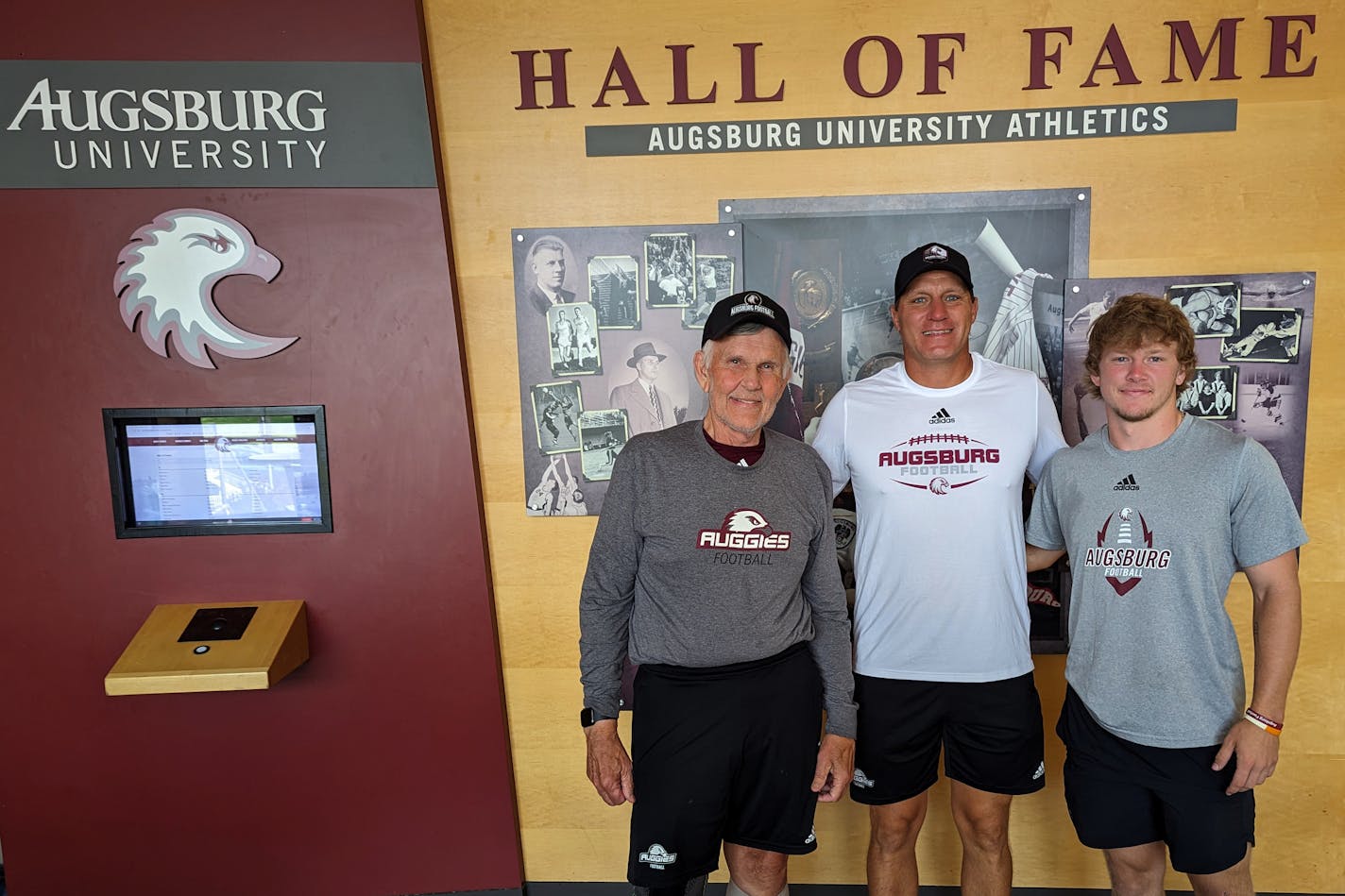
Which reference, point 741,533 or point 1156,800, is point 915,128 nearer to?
point 741,533

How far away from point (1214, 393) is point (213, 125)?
2955 mm

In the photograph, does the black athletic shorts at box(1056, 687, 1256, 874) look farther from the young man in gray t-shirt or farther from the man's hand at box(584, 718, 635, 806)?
the man's hand at box(584, 718, 635, 806)

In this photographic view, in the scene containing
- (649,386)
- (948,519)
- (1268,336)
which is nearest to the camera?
(948,519)

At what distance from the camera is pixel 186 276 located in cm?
220

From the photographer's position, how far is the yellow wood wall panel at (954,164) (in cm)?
217

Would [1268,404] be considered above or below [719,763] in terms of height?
above

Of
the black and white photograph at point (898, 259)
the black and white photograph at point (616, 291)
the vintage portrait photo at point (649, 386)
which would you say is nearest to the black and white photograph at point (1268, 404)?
the black and white photograph at point (898, 259)

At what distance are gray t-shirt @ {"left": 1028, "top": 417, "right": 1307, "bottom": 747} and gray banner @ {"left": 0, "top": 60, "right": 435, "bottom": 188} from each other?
1.96 metres

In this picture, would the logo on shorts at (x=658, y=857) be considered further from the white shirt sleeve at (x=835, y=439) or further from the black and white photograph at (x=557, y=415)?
the black and white photograph at (x=557, y=415)

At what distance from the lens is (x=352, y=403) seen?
227cm

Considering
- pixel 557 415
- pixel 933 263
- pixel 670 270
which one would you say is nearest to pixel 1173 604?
pixel 933 263

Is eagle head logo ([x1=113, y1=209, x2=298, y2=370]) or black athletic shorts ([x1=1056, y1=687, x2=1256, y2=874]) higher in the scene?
eagle head logo ([x1=113, y1=209, x2=298, y2=370])

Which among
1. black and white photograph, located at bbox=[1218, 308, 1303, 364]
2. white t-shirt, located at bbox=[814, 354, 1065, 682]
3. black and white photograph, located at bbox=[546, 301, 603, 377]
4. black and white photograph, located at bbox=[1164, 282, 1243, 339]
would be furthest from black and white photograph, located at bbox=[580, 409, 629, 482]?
black and white photograph, located at bbox=[1218, 308, 1303, 364]

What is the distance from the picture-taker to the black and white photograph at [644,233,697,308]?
7.51 feet
